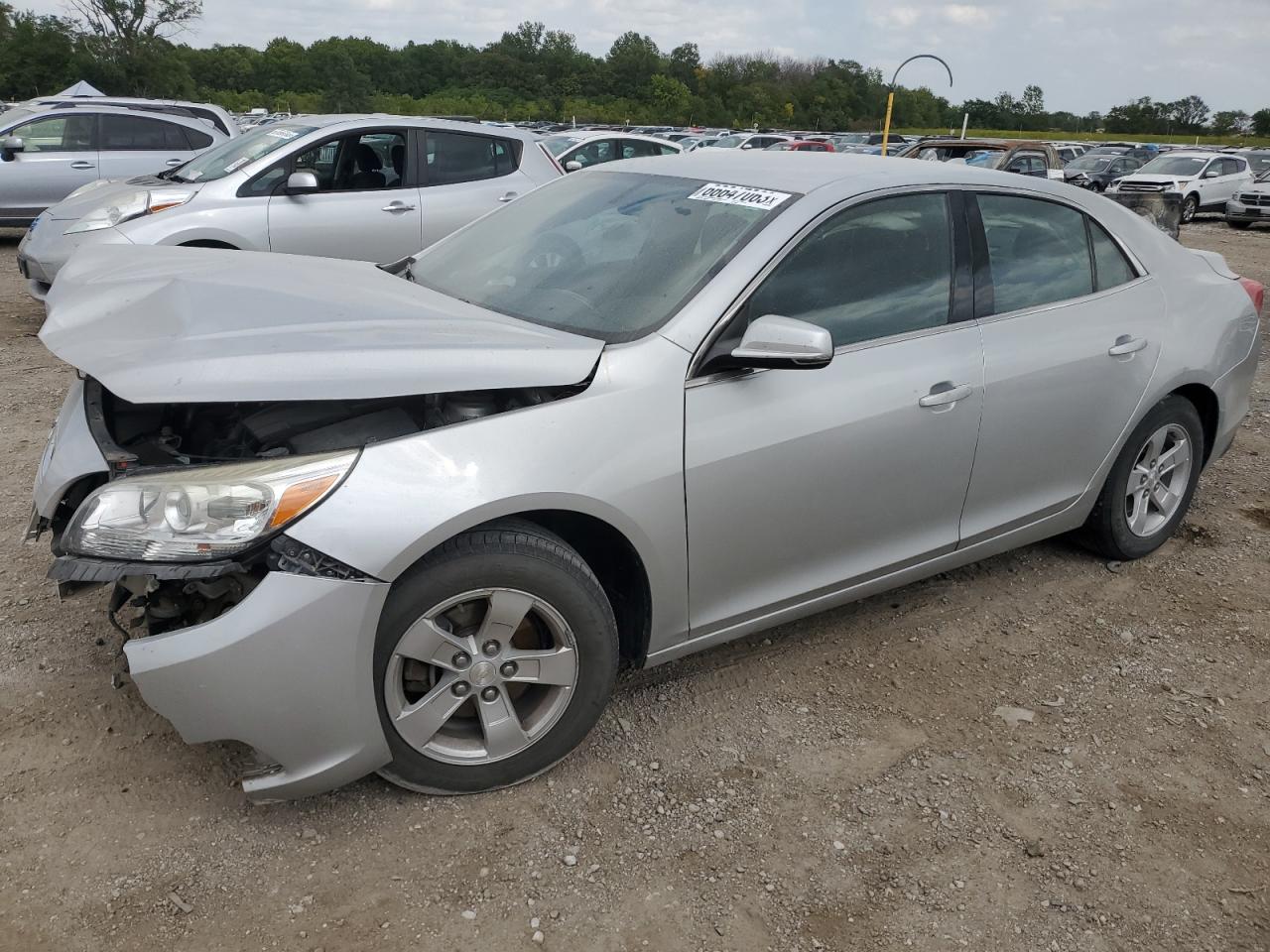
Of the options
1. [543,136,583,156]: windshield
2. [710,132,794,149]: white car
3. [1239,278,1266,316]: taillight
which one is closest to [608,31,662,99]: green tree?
[710,132,794,149]: white car

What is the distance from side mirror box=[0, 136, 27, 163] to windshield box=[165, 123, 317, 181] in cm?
436

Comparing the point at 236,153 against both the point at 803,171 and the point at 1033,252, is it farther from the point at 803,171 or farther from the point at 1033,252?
the point at 1033,252

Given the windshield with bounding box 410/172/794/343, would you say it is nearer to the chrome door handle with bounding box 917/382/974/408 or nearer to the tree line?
the chrome door handle with bounding box 917/382/974/408

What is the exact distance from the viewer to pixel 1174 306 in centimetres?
384

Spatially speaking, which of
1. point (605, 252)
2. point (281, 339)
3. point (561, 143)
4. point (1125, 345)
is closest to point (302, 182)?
point (605, 252)

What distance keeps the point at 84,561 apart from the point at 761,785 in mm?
1787

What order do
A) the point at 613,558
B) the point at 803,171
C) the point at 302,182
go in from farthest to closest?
the point at 302,182 → the point at 803,171 → the point at 613,558

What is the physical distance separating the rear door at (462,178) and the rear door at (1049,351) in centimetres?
459

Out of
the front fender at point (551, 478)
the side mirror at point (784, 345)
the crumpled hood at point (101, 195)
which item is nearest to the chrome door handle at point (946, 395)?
the side mirror at point (784, 345)

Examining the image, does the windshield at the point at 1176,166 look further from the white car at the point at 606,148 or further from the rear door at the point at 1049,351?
the rear door at the point at 1049,351

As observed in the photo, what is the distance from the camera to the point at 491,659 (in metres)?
2.48

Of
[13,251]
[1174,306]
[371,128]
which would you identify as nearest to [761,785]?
[1174,306]

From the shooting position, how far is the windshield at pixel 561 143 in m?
13.1

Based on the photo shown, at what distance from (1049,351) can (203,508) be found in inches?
106
